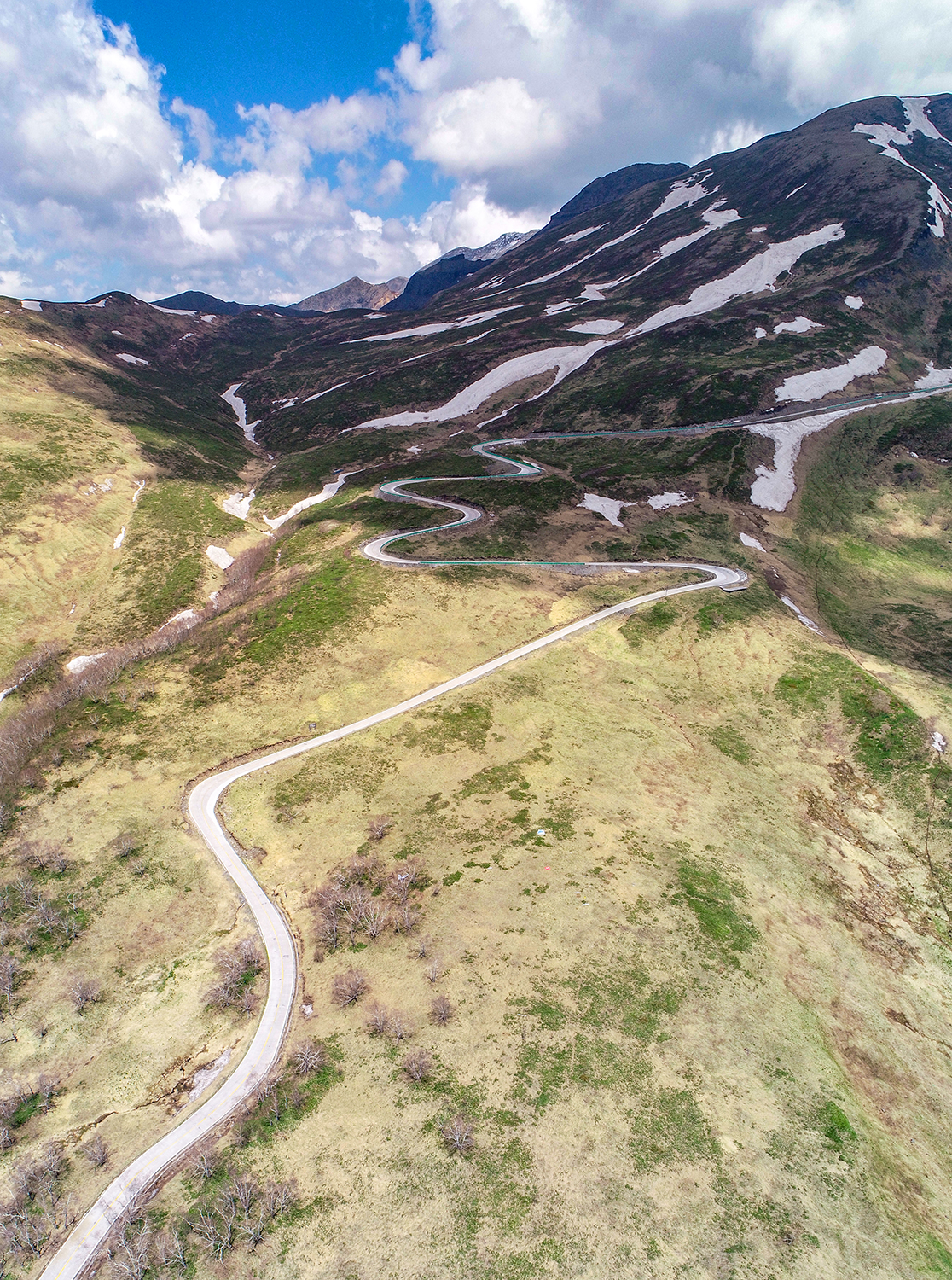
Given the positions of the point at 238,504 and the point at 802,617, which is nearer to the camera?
the point at 802,617

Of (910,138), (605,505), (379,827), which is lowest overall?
(379,827)

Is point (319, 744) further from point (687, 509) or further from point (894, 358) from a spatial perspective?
point (894, 358)

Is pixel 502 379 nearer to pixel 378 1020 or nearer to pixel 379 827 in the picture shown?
pixel 379 827

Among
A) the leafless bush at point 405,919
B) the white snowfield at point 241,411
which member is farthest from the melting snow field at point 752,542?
the white snowfield at point 241,411

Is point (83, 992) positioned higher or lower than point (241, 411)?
lower

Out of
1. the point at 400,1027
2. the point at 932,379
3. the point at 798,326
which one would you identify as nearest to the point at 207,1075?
the point at 400,1027

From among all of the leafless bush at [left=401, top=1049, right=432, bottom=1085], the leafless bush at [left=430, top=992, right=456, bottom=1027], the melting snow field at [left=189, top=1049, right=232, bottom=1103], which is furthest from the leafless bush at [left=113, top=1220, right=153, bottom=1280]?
the leafless bush at [left=430, top=992, right=456, bottom=1027]
